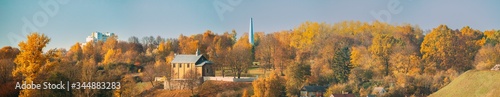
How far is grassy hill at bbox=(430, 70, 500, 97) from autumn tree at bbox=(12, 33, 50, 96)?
72.4ft

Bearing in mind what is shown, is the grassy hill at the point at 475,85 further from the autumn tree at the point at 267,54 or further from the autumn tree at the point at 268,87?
the autumn tree at the point at 267,54

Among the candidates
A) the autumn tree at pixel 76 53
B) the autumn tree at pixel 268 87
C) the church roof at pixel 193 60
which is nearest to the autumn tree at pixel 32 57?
the autumn tree at pixel 268 87

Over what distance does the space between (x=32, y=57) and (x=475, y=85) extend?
76.8 ft

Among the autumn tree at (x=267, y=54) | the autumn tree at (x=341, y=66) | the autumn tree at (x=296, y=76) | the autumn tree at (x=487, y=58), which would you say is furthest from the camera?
the autumn tree at (x=267, y=54)

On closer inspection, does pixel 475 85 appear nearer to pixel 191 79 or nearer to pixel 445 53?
pixel 445 53

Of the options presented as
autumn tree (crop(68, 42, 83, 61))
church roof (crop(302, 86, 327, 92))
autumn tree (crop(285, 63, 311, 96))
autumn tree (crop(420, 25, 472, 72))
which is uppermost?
autumn tree (crop(68, 42, 83, 61))

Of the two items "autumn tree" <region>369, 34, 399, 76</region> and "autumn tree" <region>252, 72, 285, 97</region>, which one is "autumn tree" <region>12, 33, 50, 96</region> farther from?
"autumn tree" <region>369, 34, 399, 76</region>

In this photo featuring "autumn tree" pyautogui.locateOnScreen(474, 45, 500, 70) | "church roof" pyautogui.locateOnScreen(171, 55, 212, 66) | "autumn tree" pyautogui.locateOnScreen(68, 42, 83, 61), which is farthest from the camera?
"autumn tree" pyautogui.locateOnScreen(68, 42, 83, 61)

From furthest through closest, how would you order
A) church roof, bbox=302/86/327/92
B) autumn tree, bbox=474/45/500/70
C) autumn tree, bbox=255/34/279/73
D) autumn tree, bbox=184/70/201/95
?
autumn tree, bbox=255/34/279/73
autumn tree, bbox=184/70/201/95
church roof, bbox=302/86/327/92
autumn tree, bbox=474/45/500/70

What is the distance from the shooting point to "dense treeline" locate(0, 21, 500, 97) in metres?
40.4

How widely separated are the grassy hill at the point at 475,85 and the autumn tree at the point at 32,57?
22.1 metres

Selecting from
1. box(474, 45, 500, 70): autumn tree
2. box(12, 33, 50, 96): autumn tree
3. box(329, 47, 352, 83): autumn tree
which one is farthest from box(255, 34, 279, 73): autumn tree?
box(12, 33, 50, 96): autumn tree

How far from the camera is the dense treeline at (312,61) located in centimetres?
4044

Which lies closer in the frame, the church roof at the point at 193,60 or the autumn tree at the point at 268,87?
the autumn tree at the point at 268,87
